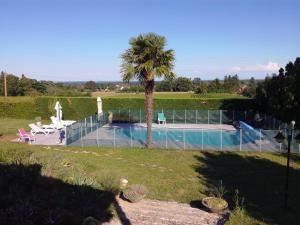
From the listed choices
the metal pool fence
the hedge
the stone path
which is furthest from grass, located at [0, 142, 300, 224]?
the hedge

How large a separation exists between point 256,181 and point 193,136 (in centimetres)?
925

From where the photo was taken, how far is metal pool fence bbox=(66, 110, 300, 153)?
17.8m

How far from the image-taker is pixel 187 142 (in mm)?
19266

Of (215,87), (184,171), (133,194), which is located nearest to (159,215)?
(133,194)

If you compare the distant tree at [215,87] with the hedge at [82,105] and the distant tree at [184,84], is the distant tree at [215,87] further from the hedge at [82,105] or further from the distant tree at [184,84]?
the hedge at [82,105]

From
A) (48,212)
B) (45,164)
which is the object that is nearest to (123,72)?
(45,164)

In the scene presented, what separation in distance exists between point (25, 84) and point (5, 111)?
24.9 meters

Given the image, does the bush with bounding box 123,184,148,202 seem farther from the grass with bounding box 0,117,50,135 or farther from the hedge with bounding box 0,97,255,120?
the hedge with bounding box 0,97,255,120

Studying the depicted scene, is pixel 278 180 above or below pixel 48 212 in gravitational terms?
below

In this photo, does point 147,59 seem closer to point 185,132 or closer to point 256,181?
point 185,132

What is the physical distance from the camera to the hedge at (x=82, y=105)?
1157 inches

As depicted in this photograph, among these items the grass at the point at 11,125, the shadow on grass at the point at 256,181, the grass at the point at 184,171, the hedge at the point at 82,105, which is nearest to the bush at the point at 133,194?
the grass at the point at 184,171

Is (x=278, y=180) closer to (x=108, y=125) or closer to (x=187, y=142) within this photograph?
(x=187, y=142)

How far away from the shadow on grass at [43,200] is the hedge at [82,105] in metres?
21.1
